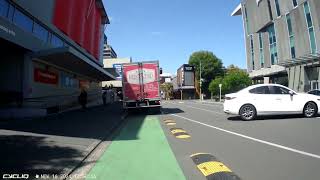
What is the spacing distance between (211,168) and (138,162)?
5.81 feet

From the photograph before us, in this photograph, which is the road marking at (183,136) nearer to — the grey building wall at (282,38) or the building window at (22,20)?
the building window at (22,20)

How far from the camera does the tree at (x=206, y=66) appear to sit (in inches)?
4040

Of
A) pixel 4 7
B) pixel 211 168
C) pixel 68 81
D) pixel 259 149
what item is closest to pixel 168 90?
pixel 68 81

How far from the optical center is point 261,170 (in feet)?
26.4

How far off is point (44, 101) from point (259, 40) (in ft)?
148

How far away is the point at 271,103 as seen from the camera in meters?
19.4

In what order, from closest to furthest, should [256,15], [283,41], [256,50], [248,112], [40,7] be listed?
[248,112]
[40,7]
[283,41]
[256,15]
[256,50]

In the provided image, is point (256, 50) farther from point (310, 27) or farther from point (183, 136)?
point (183, 136)

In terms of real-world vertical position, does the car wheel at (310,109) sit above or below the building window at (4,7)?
below

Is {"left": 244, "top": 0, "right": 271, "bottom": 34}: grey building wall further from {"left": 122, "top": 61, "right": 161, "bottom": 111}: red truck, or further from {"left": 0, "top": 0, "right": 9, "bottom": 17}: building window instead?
{"left": 0, "top": 0, "right": 9, "bottom": 17}: building window

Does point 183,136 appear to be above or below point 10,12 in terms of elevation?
below

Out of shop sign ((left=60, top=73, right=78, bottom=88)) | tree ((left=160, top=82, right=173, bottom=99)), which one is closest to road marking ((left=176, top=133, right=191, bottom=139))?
shop sign ((left=60, top=73, right=78, bottom=88))

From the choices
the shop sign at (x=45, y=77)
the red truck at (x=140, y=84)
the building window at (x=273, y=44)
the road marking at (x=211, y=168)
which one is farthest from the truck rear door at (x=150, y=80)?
the building window at (x=273, y=44)

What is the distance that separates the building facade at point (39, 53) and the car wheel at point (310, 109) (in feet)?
41.8
